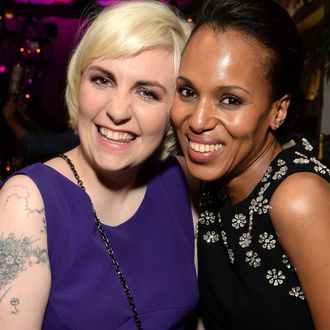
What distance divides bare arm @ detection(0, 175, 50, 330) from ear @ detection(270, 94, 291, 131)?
2.49 feet

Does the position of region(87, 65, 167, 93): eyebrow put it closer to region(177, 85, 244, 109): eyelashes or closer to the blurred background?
region(177, 85, 244, 109): eyelashes

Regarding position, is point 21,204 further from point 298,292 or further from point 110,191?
point 298,292

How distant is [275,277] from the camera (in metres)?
1.32

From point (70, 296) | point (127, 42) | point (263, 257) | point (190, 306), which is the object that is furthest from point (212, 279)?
point (127, 42)

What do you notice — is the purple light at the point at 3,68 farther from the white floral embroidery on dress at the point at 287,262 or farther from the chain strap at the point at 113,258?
the white floral embroidery on dress at the point at 287,262

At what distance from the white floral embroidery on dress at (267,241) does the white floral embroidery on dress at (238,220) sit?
0.36ft

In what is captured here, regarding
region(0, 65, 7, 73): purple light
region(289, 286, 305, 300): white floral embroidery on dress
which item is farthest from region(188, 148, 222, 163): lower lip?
region(0, 65, 7, 73): purple light

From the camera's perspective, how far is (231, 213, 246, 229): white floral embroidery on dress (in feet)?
4.74

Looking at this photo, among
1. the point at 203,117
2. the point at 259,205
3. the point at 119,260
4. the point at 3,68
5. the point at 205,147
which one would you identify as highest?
the point at 203,117

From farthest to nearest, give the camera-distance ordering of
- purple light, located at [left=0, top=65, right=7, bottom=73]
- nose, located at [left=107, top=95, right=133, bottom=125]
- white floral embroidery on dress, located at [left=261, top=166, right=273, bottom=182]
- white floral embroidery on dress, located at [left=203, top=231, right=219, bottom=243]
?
purple light, located at [left=0, top=65, right=7, bottom=73] → white floral embroidery on dress, located at [left=203, top=231, right=219, bottom=243] → nose, located at [left=107, top=95, right=133, bottom=125] → white floral embroidery on dress, located at [left=261, top=166, right=273, bottom=182]

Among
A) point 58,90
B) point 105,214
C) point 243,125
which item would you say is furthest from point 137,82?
point 58,90

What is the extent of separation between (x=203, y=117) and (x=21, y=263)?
663 millimetres

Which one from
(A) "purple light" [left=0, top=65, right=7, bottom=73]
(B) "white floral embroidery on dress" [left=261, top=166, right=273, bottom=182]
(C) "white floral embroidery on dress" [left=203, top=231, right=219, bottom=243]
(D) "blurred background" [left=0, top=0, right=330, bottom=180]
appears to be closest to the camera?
(B) "white floral embroidery on dress" [left=261, top=166, right=273, bottom=182]

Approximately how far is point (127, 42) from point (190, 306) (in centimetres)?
94
